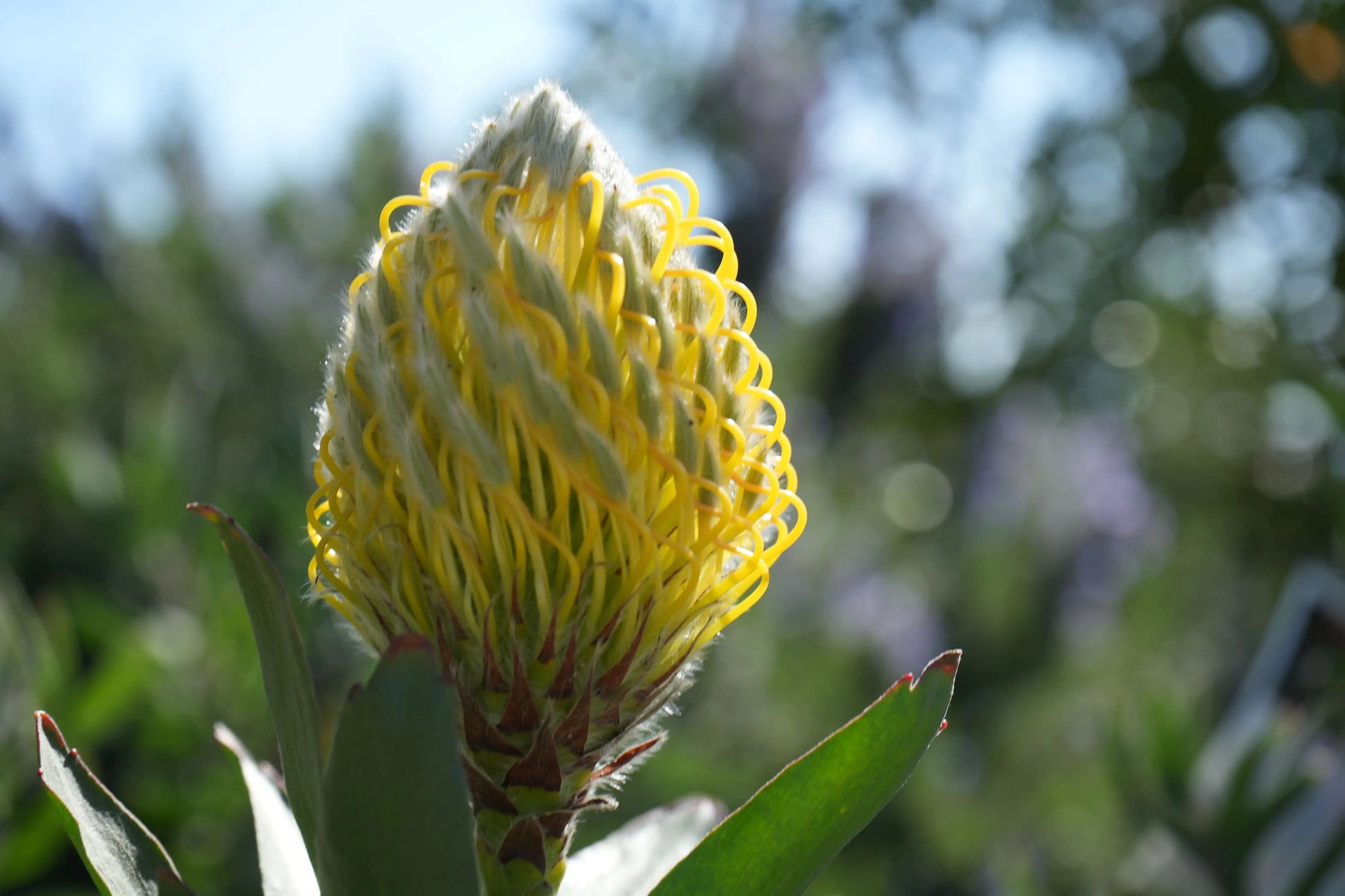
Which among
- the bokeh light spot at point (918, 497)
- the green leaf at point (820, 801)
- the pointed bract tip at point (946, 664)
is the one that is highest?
the pointed bract tip at point (946, 664)

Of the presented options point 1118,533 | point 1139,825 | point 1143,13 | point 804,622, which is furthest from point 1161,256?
point 1139,825

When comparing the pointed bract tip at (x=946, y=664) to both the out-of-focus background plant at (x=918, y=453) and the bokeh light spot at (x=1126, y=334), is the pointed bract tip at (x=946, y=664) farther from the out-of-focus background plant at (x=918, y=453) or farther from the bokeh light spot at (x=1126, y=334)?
the bokeh light spot at (x=1126, y=334)

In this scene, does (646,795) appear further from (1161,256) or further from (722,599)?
(1161,256)

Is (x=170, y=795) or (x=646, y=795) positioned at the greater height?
(x=170, y=795)

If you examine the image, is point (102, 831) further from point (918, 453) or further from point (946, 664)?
point (918, 453)

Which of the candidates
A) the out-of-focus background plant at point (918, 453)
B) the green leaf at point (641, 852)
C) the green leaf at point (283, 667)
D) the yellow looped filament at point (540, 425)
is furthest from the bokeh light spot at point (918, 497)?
the green leaf at point (283, 667)
